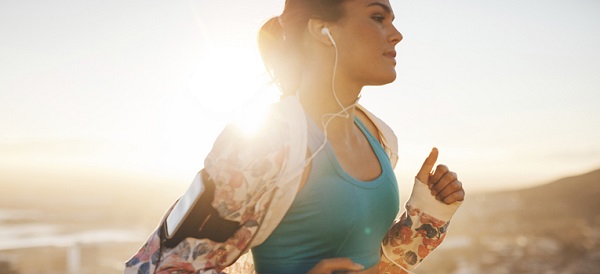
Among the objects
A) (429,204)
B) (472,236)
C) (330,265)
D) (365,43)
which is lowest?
(472,236)

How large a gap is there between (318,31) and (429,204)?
0.55 metres

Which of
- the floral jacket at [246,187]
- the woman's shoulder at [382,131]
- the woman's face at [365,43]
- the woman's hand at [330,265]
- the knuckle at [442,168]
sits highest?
the woman's face at [365,43]

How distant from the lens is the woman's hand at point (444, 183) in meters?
1.49

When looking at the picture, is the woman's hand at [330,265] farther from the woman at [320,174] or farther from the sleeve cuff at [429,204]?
the sleeve cuff at [429,204]

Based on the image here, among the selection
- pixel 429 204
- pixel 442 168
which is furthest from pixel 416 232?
pixel 442 168

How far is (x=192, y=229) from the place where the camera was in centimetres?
105

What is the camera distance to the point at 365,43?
52.4 inches

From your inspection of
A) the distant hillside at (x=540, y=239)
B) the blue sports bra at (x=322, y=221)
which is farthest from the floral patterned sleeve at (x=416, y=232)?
the distant hillside at (x=540, y=239)

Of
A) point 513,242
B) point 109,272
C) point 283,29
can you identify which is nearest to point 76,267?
point 109,272

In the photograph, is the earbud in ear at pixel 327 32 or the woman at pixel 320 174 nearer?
the woman at pixel 320 174

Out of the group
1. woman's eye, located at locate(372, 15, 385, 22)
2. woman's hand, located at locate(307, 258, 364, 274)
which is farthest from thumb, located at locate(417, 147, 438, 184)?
woman's hand, located at locate(307, 258, 364, 274)

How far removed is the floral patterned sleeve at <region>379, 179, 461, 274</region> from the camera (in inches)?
59.3

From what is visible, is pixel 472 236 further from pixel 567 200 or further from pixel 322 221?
pixel 322 221

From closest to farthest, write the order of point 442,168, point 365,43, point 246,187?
1. point 246,187
2. point 365,43
3. point 442,168
